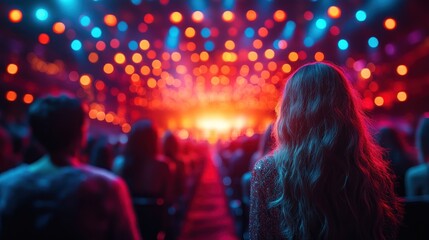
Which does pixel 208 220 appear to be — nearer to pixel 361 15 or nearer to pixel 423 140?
pixel 423 140

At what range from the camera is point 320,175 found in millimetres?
2016

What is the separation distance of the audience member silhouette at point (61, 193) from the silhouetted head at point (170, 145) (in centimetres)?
584

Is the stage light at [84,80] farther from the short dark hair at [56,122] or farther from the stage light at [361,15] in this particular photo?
the short dark hair at [56,122]

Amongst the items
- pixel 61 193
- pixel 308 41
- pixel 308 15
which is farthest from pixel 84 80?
pixel 61 193

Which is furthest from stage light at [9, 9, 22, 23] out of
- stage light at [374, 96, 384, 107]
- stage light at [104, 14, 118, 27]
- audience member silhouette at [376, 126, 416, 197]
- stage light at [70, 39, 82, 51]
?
stage light at [374, 96, 384, 107]

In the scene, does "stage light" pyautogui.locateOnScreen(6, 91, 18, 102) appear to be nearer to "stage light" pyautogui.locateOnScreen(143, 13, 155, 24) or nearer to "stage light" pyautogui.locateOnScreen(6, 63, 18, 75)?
"stage light" pyautogui.locateOnScreen(6, 63, 18, 75)

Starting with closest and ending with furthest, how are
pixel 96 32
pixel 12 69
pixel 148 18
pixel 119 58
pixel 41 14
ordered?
pixel 41 14 < pixel 12 69 < pixel 148 18 < pixel 96 32 < pixel 119 58

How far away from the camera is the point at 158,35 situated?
28156 mm

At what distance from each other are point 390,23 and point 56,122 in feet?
62.0

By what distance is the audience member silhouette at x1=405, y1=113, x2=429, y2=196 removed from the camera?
4184 mm

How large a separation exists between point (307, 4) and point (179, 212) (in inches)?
574

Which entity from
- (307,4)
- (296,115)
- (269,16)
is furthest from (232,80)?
(296,115)

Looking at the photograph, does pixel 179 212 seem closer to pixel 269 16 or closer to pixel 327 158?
pixel 327 158

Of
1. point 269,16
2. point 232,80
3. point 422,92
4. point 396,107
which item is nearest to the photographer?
point 422,92
